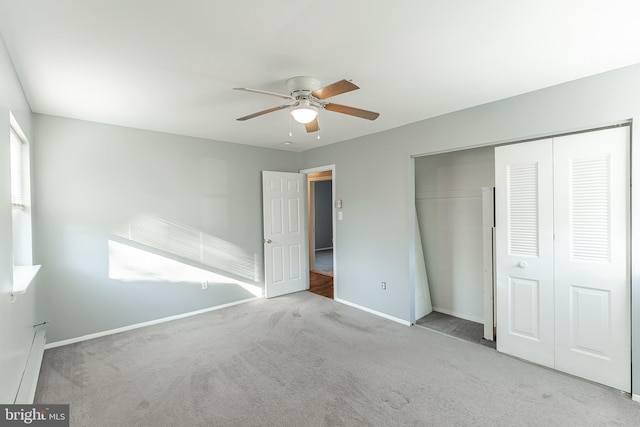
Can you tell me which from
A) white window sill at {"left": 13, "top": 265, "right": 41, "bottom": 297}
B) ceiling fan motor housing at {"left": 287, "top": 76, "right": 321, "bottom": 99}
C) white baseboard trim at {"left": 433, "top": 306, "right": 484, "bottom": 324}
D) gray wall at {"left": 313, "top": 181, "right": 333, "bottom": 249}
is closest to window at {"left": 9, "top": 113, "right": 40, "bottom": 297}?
white window sill at {"left": 13, "top": 265, "right": 41, "bottom": 297}

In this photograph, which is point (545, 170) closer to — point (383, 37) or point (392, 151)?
point (392, 151)

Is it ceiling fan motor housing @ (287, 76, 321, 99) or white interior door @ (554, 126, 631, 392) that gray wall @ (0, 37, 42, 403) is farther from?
white interior door @ (554, 126, 631, 392)

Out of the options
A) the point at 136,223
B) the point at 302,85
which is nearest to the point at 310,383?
the point at 302,85

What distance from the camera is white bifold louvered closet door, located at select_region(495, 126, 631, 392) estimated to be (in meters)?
2.35

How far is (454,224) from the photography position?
4.02 meters

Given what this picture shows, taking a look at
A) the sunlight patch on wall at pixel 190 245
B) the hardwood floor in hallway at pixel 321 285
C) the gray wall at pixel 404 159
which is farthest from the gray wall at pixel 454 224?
the sunlight patch on wall at pixel 190 245

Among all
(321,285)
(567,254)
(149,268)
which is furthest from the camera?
(321,285)

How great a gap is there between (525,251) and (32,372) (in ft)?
Answer: 14.7

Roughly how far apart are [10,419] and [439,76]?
3545 millimetres

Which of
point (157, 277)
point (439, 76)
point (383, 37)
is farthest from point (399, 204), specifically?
point (157, 277)

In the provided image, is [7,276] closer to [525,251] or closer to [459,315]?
[525,251]

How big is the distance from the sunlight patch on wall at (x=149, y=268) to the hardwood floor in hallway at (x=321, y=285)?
174cm

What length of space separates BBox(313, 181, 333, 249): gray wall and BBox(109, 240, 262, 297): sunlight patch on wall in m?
5.49

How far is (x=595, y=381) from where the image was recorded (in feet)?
8.09
